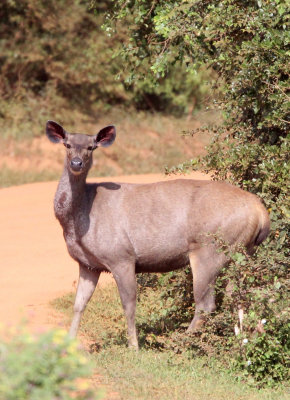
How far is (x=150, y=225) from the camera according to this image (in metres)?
8.58

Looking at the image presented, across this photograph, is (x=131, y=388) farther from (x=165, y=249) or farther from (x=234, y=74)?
(x=234, y=74)

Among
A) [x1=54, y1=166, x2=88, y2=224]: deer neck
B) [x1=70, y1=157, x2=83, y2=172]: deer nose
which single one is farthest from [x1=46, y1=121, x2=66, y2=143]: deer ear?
[x1=70, y1=157, x2=83, y2=172]: deer nose

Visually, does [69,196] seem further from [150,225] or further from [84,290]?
[84,290]

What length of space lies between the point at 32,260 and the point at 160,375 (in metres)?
6.26

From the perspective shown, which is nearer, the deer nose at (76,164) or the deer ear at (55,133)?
the deer nose at (76,164)

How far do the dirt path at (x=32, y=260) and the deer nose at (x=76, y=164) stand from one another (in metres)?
1.86

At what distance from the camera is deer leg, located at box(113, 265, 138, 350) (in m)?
8.48

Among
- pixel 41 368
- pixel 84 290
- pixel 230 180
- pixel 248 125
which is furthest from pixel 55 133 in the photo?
pixel 41 368

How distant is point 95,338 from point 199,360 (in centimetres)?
158

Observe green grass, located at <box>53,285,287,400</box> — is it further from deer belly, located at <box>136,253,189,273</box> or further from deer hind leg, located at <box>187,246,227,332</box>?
deer belly, located at <box>136,253,189,273</box>

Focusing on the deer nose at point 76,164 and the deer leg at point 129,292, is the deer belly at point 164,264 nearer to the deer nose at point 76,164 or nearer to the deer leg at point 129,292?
the deer leg at point 129,292

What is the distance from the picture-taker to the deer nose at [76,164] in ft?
27.5

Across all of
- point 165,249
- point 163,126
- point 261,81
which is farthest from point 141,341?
point 163,126

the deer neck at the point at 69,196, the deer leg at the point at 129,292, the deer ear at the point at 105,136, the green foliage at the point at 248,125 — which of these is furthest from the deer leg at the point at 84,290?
the deer ear at the point at 105,136
